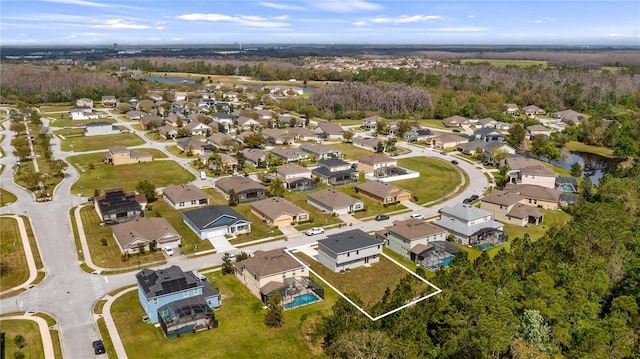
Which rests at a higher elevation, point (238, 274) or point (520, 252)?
point (520, 252)

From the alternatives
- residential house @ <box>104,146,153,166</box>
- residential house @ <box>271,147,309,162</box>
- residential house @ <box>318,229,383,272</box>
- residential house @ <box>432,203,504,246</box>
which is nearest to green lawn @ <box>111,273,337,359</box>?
residential house @ <box>318,229,383,272</box>

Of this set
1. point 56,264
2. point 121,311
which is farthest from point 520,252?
point 56,264

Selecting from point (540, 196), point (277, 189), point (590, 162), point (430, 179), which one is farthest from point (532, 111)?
point (277, 189)

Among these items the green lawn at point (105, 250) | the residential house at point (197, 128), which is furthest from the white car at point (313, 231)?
the residential house at point (197, 128)

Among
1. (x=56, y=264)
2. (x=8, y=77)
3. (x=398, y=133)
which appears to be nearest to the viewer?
(x=56, y=264)

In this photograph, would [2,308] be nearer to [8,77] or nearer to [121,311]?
[121,311]

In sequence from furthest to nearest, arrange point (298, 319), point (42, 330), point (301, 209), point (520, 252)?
1. point (301, 209)
2. point (520, 252)
3. point (298, 319)
4. point (42, 330)
